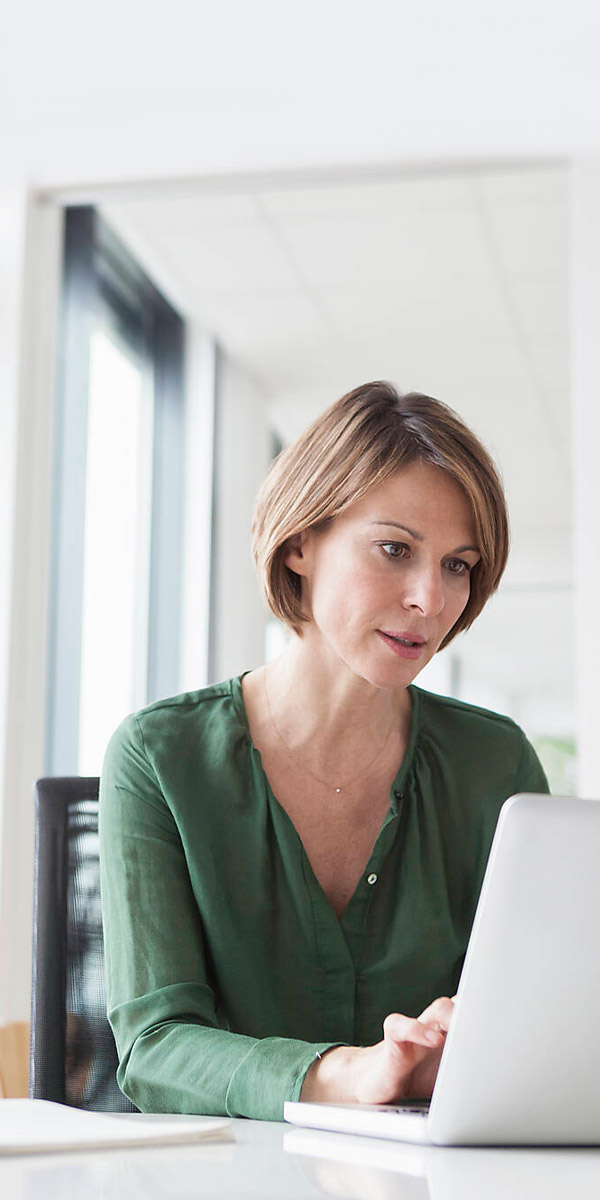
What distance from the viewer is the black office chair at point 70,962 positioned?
1.32 meters

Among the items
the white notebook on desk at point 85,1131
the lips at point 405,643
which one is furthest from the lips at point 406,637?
the white notebook on desk at point 85,1131

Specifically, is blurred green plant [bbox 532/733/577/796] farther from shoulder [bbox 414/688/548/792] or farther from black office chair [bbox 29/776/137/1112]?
black office chair [bbox 29/776/137/1112]

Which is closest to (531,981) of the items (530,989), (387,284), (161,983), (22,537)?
(530,989)

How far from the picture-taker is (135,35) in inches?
110

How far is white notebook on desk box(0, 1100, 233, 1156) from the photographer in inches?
30.8

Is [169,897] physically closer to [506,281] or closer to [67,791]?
[67,791]

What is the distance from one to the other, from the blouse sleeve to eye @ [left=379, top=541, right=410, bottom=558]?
Result: 0.31 metres

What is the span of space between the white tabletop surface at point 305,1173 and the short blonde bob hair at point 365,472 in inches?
26.8

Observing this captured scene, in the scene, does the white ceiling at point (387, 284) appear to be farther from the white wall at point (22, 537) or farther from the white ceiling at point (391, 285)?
the white wall at point (22, 537)

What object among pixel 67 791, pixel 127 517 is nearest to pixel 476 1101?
pixel 67 791

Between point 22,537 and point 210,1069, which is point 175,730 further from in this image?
point 22,537

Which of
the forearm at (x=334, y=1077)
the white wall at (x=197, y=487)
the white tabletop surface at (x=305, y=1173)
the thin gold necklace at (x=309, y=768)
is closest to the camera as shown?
the white tabletop surface at (x=305, y=1173)

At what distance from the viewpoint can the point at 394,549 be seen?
4.40 feet

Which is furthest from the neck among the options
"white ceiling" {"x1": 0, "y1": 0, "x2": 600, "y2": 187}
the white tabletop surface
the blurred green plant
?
the blurred green plant
